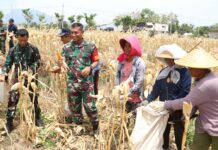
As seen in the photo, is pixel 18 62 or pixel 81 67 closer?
pixel 81 67

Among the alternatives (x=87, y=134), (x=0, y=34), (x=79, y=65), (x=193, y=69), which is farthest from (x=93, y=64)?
(x=0, y=34)

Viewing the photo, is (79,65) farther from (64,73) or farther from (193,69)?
(193,69)

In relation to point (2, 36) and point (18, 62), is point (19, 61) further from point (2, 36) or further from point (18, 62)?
point (2, 36)

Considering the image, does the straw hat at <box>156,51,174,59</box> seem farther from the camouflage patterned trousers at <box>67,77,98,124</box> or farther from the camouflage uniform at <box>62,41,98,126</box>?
the camouflage patterned trousers at <box>67,77,98,124</box>

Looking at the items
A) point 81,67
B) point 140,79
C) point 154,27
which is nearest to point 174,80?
point 140,79

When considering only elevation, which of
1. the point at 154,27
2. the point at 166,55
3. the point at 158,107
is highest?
the point at 154,27

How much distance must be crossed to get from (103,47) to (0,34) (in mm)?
3227

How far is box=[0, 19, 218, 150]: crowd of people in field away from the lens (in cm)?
265

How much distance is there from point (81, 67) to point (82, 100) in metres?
0.46

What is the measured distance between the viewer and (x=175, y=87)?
10.8 ft

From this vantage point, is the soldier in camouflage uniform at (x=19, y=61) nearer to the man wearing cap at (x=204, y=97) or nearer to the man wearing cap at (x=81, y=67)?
the man wearing cap at (x=81, y=67)

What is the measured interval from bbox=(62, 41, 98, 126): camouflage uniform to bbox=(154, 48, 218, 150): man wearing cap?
153 centimetres

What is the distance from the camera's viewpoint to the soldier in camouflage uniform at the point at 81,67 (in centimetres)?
405

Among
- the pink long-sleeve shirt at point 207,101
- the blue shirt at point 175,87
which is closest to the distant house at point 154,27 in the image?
the blue shirt at point 175,87
